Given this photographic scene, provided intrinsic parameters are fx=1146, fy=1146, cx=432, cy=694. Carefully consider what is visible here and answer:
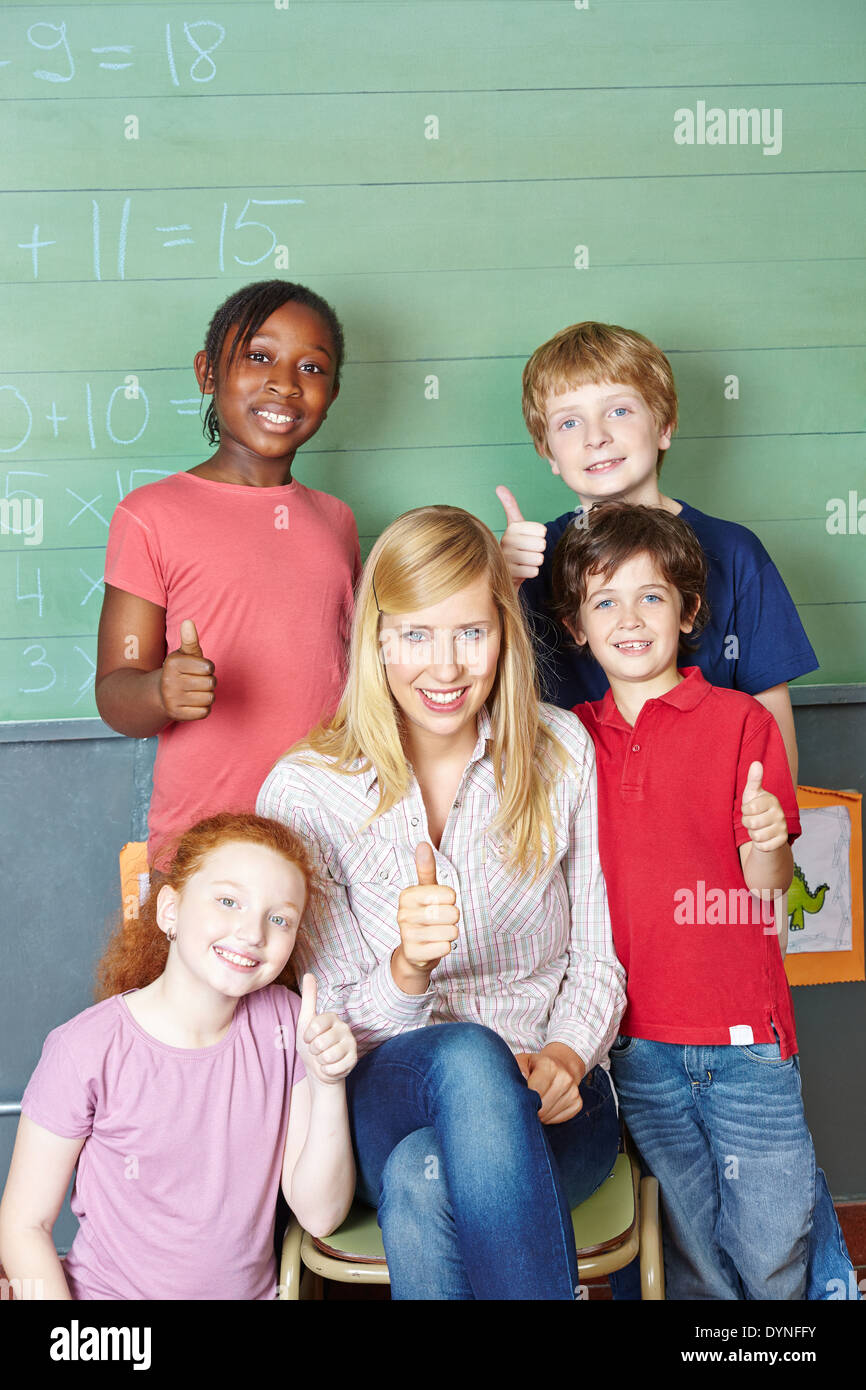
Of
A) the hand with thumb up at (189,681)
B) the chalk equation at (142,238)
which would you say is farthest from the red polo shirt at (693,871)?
the chalk equation at (142,238)

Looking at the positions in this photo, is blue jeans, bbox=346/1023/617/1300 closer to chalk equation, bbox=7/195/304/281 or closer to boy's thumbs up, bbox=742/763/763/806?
boy's thumbs up, bbox=742/763/763/806

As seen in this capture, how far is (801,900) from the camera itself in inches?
89.4

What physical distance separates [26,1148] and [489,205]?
1760 mm

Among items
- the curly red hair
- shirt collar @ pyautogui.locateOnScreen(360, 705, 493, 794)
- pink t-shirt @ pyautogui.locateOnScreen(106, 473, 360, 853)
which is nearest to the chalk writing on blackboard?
pink t-shirt @ pyautogui.locateOnScreen(106, 473, 360, 853)

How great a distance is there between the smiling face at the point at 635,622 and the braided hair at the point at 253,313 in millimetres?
628

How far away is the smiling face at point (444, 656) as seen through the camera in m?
1.50

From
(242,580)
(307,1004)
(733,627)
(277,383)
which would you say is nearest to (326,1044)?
(307,1004)

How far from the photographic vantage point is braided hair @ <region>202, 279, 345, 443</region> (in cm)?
186

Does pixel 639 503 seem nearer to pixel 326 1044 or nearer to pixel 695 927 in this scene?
pixel 695 927

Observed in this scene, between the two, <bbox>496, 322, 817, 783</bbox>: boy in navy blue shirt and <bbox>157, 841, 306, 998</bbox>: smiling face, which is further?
<bbox>496, 322, 817, 783</bbox>: boy in navy blue shirt

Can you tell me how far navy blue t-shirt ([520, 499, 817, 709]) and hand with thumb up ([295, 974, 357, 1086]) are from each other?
0.72 m

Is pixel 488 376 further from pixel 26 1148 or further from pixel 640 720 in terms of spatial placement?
pixel 26 1148

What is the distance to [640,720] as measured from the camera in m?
1.61
